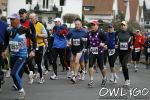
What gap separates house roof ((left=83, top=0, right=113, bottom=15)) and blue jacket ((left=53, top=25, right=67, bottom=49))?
78.9 meters

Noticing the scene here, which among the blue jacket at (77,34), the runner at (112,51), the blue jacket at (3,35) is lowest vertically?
the runner at (112,51)

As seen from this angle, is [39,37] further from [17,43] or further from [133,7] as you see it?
[133,7]

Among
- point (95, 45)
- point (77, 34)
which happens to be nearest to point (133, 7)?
point (77, 34)

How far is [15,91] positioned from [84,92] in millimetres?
1833

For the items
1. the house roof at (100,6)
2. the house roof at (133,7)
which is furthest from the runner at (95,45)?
the house roof at (133,7)

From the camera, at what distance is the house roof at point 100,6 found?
3802 inches

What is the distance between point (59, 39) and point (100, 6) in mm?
80942

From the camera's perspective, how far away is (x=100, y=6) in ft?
320

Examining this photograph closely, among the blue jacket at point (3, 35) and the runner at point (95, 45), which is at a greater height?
the blue jacket at point (3, 35)

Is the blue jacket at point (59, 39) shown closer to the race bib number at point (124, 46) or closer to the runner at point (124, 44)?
the runner at point (124, 44)

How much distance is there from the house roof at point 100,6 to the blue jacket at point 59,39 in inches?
3108

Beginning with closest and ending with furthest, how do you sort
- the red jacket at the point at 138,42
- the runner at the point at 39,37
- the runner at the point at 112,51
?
the runner at the point at 39,37, the runner at the point at 112,51, the red jacket at the point at 138,42

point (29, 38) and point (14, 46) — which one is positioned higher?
point (29, 38)

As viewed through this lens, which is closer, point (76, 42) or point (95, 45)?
point (95, 45)
